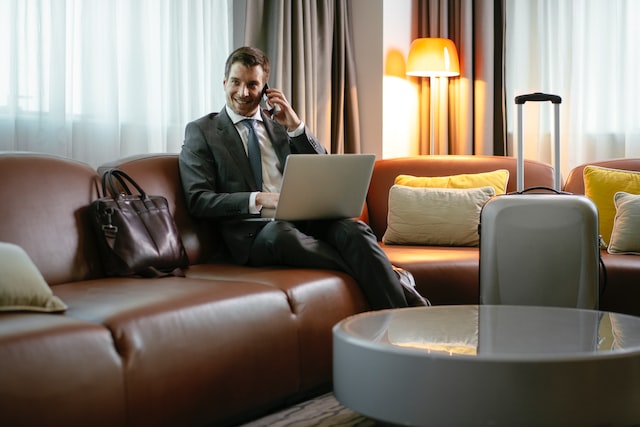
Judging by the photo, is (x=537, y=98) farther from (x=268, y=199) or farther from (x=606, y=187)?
(x=268, y=199)

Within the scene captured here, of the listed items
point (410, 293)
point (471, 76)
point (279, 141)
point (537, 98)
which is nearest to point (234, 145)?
point (279, 141)

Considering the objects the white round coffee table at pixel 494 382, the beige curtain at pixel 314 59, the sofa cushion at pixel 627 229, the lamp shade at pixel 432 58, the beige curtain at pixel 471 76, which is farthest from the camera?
the beige curtain at pixel 471 76

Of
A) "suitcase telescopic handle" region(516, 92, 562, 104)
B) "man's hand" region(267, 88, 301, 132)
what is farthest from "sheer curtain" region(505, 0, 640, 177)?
"man's hand" region(267, 88, 301, 132)

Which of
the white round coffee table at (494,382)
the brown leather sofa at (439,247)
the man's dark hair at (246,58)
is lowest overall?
the white round coffee table at (494,382)

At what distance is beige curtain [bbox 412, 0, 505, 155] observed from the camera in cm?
473

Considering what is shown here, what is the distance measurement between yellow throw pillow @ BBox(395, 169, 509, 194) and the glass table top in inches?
61.7

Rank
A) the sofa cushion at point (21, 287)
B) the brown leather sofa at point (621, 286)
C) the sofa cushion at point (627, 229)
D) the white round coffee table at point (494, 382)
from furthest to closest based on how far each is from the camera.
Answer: the sofa cushion at point (627, 229) < the brown leather sofa at point (621, 286) < the sofa cushion at point (21, 287) < the white round coffee table at point (494, 382)

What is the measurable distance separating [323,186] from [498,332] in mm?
1039

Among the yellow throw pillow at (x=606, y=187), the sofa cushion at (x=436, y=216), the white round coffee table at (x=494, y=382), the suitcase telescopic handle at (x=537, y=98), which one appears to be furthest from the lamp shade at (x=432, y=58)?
the white round coffee table at (x=494, y=382)

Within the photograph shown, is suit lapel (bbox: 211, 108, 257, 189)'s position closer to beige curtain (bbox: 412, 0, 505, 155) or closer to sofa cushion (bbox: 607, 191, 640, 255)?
sofa cushion (bbox: 607, 191, 640, 255)

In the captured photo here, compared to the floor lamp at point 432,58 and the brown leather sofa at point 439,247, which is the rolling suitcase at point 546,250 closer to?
the brown leather sofa at point 439,247

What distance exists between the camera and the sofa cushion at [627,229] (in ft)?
11.0

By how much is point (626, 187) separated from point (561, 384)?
2236 millimetres

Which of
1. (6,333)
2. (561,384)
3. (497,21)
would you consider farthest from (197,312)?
(497,21)
